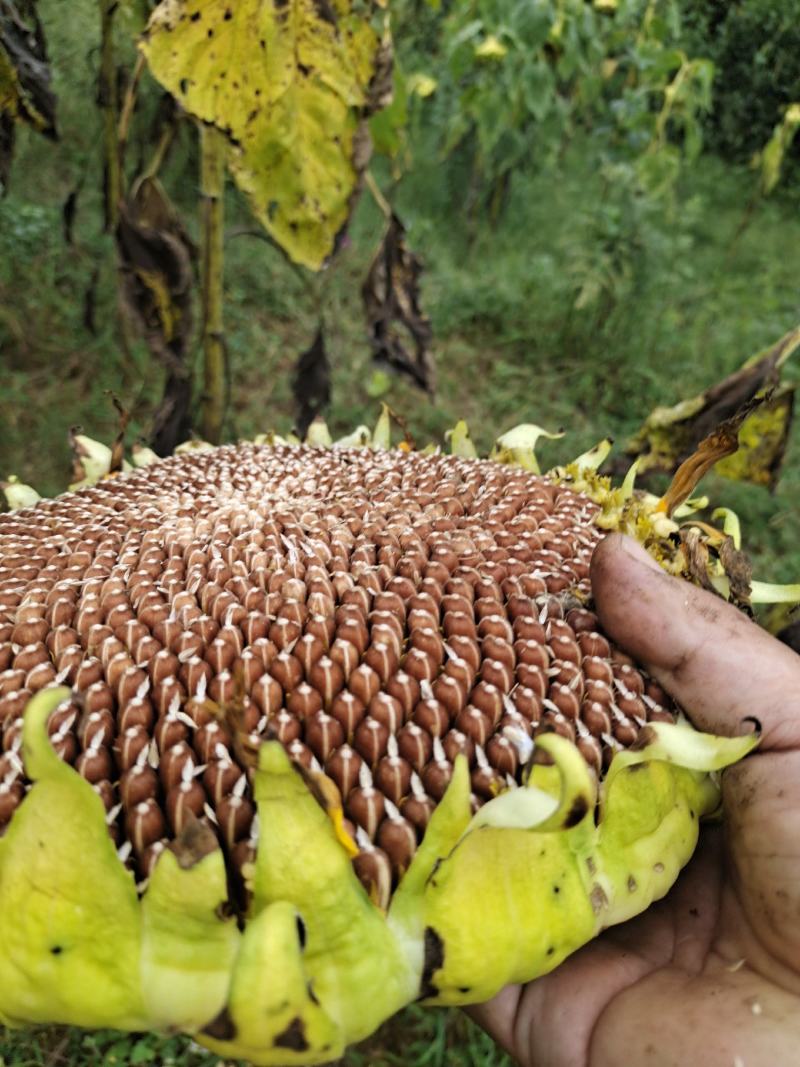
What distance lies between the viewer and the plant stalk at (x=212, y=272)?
2336 mm

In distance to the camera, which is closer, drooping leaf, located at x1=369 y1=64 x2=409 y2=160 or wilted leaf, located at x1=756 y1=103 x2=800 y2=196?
drooping leaf, located at x1=369 y1=64 x2=409 y2=160

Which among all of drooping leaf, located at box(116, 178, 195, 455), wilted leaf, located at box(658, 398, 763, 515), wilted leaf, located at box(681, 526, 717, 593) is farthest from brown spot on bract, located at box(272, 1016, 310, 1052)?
drooping leaf, located at box(116, 178, 195, 455)

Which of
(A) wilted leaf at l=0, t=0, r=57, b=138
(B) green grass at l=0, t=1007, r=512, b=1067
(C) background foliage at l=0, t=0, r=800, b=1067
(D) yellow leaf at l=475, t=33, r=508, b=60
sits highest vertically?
(D) yellow leaf at l=475, t=33, r=508, b=60

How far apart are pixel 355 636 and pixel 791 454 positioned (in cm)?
366

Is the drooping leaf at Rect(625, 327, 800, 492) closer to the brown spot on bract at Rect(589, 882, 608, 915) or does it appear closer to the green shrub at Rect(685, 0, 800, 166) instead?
the brown spot on bract at Rect(589, 882, 608, 915)

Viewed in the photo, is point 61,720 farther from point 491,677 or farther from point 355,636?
point 491,677

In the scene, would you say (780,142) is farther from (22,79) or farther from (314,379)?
(22,79)

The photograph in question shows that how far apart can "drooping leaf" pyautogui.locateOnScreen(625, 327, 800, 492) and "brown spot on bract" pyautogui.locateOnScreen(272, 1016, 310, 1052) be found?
1.46m

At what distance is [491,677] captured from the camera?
42.3 inches

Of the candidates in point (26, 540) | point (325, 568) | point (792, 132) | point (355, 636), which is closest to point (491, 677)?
point (355, 636)

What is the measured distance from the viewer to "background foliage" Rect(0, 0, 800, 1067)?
3.62 metres

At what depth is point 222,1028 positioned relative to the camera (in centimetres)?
84

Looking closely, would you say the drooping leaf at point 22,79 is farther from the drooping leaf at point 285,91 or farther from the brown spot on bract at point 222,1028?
the brown spot on bract at point 222,1028

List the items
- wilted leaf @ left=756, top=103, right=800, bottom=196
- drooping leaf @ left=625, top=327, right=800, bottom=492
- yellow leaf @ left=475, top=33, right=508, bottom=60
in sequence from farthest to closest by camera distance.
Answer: wilted leaf @ left=756, top=103, right=800, bottom=196
yellow leaf @ left=475, top=33, right=508, bottom=60
drooping leaf @ left=625, top=327, right=800, bottom=492
